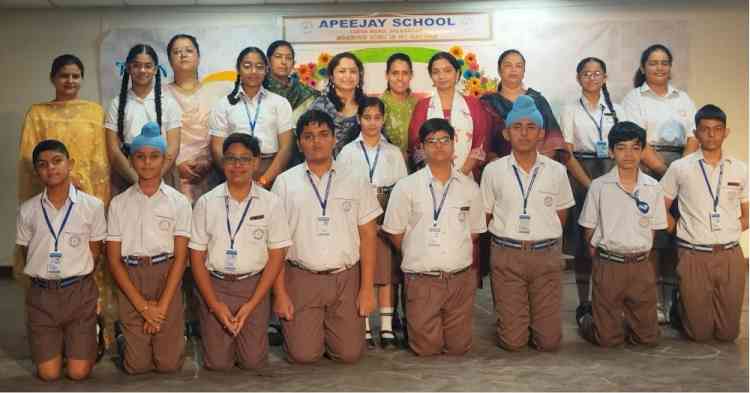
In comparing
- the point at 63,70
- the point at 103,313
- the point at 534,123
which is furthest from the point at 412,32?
the point at 103,313

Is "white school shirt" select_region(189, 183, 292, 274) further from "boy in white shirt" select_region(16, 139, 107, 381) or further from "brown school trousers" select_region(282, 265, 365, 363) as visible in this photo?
"boy in white shirt" select_region(16, 139, 107, 381)

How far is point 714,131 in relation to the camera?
4.55 meters

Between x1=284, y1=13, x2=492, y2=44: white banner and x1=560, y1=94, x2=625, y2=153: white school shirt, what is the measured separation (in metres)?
1.76

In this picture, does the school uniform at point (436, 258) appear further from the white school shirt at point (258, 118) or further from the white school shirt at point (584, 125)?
the white school shirt at point (584, 125)

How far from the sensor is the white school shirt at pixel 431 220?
13.8 feet

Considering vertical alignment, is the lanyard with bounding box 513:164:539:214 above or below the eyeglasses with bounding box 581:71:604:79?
below

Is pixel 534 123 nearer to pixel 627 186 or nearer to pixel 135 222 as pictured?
pixel 627 186

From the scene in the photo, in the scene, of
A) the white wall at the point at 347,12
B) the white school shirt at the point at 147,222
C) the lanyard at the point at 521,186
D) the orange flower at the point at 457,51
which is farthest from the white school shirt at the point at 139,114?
the orange flower at the point at 457,51

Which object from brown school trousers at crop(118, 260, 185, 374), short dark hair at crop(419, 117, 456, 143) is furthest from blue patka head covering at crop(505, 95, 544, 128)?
brown school trousers at crop(118, 260, 185, 374)

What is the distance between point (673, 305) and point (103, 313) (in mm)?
3267

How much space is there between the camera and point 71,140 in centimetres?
455

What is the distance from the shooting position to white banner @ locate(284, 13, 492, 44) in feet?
22.1

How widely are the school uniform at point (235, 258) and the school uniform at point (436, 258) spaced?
649 mm

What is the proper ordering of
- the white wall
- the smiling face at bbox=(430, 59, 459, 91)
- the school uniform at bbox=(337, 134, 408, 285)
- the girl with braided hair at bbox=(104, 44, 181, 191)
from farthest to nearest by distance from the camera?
the white wall, the smiling face at bbox=(430, 59, 459, 91), the girl with braided hair at bbox=(104, 44, 181, 191), the school uniform at bbox=(337, 134, 408, 285)
